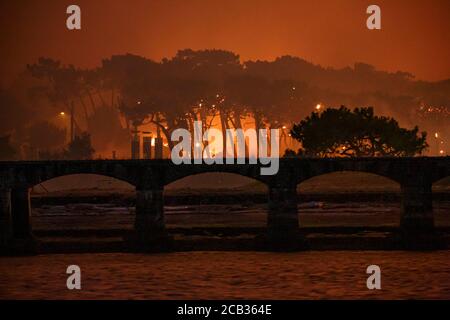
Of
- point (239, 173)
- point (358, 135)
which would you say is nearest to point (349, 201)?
point (358, 135)

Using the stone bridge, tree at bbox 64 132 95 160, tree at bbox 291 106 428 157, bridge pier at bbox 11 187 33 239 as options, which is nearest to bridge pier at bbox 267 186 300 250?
the stone bridge

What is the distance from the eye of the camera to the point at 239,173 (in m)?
61.4

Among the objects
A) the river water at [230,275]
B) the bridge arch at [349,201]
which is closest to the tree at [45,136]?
the bridge arch at [349,201]

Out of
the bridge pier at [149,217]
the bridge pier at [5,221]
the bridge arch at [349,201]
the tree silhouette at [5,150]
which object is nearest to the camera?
the bridge pier at [5,221]

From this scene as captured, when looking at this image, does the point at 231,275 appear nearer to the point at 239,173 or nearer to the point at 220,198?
the point at 239,173

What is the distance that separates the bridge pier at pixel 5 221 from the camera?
60969 millimetres

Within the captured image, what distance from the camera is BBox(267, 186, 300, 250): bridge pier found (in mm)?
61031

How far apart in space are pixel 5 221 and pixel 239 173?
15212 mm

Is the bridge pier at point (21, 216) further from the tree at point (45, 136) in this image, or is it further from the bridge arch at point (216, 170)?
the tree at point (45, 136)

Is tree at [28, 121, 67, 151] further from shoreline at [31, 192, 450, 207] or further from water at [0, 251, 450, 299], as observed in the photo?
water at [0, 251, 450, 299]

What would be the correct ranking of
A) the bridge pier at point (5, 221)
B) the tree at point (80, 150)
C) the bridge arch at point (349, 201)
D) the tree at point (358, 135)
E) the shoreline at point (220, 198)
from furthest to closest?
the tree at point (80, 150)
the tree at point (358, 135)
the shoreline at point (220, 198)
the bridge arch at point (349, 201)
the bridge pier at point (5, 221)

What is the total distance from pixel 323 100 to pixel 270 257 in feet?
392

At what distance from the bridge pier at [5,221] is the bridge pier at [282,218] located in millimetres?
16616
